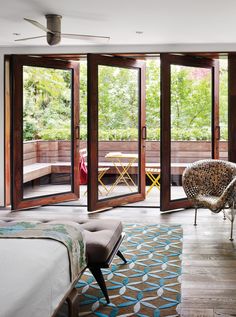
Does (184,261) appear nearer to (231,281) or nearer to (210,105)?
(231,281)

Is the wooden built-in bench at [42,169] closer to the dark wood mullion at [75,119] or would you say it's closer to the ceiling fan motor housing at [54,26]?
the dark wood mullion at [75,119]

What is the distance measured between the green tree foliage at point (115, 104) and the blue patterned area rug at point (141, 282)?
7.13 ft

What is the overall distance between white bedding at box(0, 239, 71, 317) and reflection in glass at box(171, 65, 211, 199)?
4.20 m

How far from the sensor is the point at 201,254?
392 cm

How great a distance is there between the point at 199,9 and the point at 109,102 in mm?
2158

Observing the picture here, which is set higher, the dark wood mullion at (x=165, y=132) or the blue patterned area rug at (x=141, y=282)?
the dark wood mullion at (x=165, y=132)

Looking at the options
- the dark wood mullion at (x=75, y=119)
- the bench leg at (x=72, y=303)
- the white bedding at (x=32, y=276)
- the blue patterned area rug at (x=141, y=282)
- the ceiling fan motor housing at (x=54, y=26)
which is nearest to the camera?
the white bedding at (x=32, y=276)

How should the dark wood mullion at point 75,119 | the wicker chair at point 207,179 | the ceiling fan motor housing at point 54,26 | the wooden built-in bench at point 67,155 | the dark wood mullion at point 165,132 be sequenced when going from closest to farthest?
the ceiling fan motor housing at point 54,26 → the wicker chair at point 207,179 → the dark wood mullion at point 165,132 → the wooden built-in bench at point 67,155 → the dark wood mullion at point 75,119

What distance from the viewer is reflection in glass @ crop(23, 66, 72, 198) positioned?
625cm

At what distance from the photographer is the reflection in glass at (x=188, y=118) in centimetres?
611

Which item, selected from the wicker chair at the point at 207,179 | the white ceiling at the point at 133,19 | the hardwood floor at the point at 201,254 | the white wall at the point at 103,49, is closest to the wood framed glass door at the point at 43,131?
the white wall at the point at 103,49

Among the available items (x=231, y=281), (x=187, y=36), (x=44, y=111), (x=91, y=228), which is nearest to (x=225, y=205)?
(x=231, y=281)

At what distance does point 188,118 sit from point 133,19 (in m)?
1.92

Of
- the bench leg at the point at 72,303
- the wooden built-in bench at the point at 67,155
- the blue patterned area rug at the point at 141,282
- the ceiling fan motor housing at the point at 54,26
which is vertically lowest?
the blue patterned area rug at the point at 141,282
